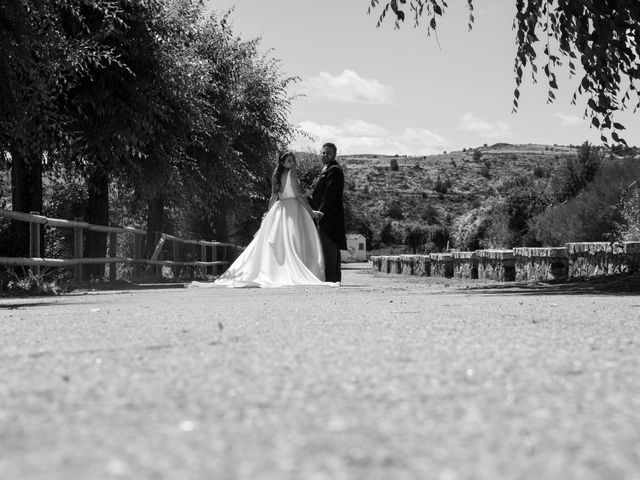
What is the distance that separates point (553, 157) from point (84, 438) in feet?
399

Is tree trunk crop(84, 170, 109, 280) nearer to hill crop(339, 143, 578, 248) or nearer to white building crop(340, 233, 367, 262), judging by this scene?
white building crop(340, 233, 367, 262)

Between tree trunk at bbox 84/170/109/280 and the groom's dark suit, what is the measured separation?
4.62 meters

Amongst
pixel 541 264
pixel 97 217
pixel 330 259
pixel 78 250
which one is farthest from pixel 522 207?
pixel 78 250

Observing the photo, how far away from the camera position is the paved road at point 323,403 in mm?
2082

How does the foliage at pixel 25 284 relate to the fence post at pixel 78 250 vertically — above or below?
below

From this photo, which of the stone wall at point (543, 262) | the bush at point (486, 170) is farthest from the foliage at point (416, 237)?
the stone wall at point (543, 262)

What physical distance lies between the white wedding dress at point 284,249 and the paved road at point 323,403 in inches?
404

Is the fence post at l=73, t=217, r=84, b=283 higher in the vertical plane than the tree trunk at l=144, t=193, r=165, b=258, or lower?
lower

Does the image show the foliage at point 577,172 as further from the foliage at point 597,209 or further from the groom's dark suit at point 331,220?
the groom's dark suit at point 331,220

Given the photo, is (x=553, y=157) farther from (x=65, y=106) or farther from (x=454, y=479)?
(x=454, y=479)

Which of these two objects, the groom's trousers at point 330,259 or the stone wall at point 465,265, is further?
the stone wall at point 465,265

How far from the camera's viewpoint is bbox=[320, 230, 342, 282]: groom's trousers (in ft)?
51.5

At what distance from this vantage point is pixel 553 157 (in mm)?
119812

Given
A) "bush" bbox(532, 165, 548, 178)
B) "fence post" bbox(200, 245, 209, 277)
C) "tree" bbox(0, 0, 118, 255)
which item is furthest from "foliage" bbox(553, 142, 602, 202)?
"bush" bbox(532, 165, 548, 178)
